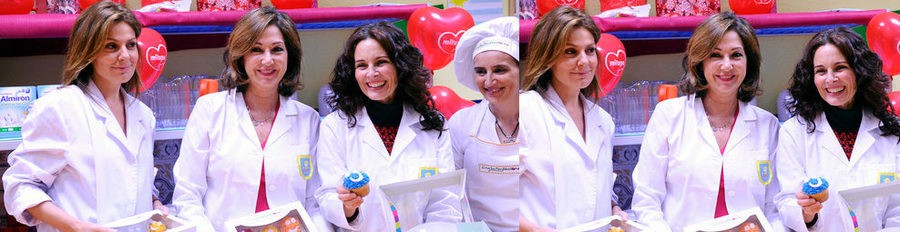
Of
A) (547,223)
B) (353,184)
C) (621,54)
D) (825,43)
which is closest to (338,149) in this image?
(353,184)

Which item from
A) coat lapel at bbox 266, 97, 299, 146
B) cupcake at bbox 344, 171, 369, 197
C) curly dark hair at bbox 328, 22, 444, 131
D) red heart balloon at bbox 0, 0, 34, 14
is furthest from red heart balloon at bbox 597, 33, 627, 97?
red heart balloon at bbox 0, 0, 34, 14

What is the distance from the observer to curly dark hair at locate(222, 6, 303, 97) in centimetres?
104

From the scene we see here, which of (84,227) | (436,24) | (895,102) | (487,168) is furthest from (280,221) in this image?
(895,102)

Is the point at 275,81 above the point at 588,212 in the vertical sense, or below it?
above

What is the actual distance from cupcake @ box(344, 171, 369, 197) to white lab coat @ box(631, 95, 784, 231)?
16.7 inches

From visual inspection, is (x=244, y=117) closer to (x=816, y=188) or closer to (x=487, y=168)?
(x=487, y=168)

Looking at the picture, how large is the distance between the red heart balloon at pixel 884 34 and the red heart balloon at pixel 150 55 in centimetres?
119

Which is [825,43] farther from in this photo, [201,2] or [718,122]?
[201,2]

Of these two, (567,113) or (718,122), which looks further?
(718,122)

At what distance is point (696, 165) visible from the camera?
47.3 inches

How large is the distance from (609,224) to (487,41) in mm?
372

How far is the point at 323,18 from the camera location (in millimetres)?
1057

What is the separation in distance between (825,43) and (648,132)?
1.27ft

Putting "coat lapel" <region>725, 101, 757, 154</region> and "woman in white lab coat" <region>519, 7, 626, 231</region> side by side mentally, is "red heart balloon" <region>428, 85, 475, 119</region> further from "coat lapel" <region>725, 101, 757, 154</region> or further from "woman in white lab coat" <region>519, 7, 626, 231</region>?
"coat lapel" <region>725, 101, 757, 154</region>
